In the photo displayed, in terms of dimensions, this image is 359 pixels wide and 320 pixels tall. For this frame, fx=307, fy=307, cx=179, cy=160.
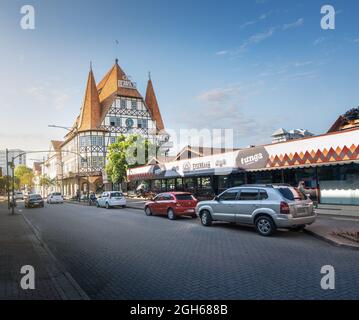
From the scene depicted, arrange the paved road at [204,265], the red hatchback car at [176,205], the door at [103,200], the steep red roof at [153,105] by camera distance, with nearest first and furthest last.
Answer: the paved road at [204,265] < the red hatchback car at [176,205] < the door at [103,200] < the steep red roof at [153,105]

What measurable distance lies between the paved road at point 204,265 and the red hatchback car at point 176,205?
459cm

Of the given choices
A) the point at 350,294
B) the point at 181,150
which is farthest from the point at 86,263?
the point at 181,150

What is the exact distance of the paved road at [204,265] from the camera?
5.54 metres

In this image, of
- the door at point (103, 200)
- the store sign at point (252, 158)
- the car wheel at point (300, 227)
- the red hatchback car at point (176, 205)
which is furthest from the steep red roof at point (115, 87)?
the car wheel at point (300, 227)

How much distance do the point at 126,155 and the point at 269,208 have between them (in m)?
33.8

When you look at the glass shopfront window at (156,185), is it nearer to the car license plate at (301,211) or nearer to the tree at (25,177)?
the car license plate at (301,211)

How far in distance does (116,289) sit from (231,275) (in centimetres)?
235

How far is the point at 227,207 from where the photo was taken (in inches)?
497

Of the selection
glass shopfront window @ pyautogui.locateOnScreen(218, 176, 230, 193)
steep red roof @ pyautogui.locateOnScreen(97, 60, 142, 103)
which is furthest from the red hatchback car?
steep red roof @ pyautogui.locateOnScreen(97, 60, 142, 103)

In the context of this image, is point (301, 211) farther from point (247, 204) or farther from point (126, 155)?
point (126, 155)

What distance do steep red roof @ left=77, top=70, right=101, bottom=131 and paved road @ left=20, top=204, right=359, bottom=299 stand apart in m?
44.4

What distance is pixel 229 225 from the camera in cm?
1388

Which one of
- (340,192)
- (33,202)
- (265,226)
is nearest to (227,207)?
(265,226)

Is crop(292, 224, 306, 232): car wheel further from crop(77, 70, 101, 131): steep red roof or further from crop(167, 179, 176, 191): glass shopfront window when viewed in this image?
crop(77, 70, 101, 131): steep red roof
